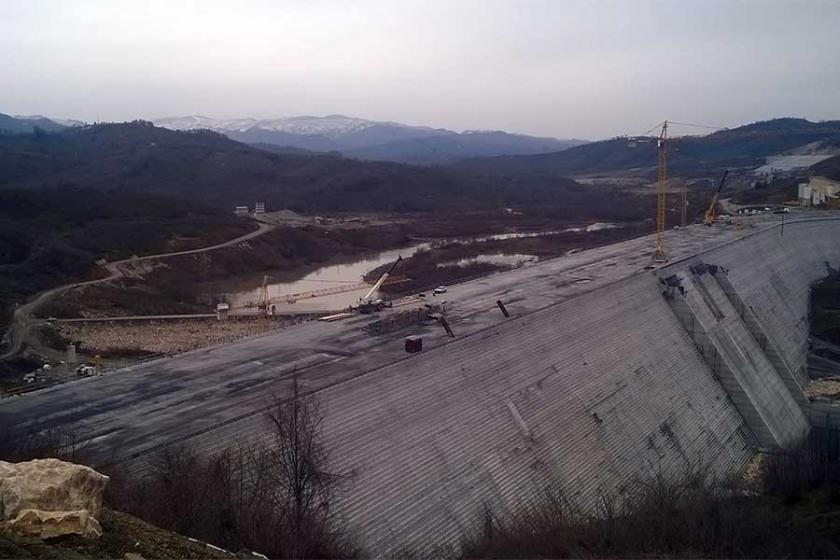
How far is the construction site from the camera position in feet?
40.3

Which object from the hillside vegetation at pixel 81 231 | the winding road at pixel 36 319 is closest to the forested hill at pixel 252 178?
→ the hillside vegetation at pixel 81 231

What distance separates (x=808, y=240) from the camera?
42.3 m

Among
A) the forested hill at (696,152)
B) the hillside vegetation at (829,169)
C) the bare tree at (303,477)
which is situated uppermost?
the forested hill at (696,152)

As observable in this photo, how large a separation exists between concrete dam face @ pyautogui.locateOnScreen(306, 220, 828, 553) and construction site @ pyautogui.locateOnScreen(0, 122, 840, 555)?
0.04 meters

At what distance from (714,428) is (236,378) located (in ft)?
42.5

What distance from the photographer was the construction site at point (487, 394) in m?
12.3

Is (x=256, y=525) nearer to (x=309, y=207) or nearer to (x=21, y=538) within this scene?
(x=21, y=538)

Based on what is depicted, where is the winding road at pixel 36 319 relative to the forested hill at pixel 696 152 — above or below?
below

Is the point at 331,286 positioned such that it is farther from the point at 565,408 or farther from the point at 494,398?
the point at 494,398

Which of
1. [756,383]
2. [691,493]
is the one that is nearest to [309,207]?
[756,383]

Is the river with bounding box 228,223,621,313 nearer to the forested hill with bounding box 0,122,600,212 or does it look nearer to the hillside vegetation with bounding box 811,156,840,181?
the forested hill with bounding box 0,122,600,212

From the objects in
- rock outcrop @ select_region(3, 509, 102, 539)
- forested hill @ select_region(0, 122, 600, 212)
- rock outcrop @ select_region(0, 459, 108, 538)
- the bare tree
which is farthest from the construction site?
forested hill @ select_region(0, 122, 600, 212)

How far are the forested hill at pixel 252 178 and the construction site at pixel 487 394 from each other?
53749 millimetres

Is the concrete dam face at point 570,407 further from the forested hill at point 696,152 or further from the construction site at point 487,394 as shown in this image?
the forested hill at point 696,152
